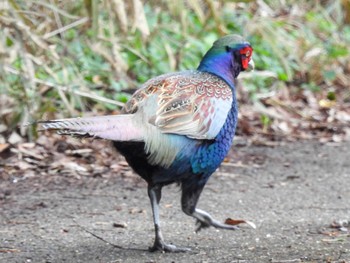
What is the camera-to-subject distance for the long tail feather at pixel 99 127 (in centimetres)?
386

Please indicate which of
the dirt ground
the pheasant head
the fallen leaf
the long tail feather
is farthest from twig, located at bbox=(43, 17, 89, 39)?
the long tail feather

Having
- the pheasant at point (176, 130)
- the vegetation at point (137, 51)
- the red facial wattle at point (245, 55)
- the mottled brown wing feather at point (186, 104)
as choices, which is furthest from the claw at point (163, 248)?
the vegetation at point (137, 51)

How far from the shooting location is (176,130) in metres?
4.23

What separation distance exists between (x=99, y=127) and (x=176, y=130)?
0.45 meters

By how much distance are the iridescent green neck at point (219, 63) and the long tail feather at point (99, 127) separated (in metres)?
0.71

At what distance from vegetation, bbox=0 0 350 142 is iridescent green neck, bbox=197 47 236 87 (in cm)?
175

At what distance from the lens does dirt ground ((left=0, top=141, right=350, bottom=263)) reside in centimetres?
432

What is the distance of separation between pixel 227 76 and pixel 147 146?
A: 772 millimetres

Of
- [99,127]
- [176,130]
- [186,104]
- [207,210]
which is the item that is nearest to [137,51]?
[207,210]

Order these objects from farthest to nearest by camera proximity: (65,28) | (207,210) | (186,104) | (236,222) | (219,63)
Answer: (65,28) < (207,210) < (236,222) < (219,63) < (186,104)

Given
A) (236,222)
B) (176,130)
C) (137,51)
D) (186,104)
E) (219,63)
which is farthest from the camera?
(137,51)

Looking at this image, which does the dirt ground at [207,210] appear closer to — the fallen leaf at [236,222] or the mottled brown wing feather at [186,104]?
the fallen leaf at [236,222]

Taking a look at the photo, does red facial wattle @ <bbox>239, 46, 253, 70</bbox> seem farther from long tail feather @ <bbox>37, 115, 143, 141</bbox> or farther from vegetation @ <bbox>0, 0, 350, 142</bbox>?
vegetation @ <bbox>0, 0, 350, 142</bbox>

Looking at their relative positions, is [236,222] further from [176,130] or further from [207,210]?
[176,130]
